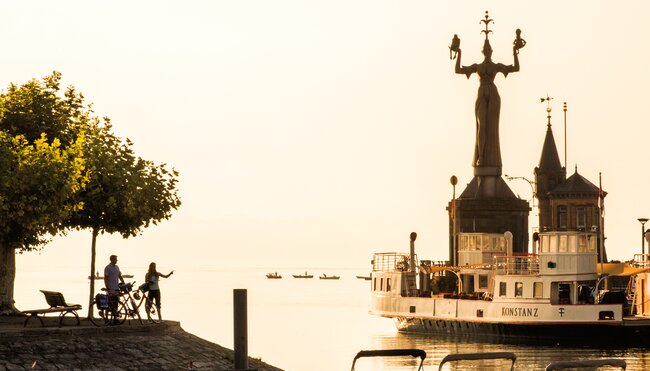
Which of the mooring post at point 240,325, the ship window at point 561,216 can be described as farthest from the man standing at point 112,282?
the ship window at point 561,216

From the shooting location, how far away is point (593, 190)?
5630 inches

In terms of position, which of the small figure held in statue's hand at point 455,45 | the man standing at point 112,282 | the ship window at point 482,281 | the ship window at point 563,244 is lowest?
the ship window at point 482,281

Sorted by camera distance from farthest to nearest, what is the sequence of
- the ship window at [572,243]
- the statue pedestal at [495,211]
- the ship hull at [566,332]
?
1. the statue pedestal at [495,211]
2. the ship window at [572,243]
3. the ship hull at [566,332]

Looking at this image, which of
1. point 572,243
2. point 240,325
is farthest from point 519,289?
point 240,325

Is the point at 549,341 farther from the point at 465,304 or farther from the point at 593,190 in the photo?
the point at 593,190

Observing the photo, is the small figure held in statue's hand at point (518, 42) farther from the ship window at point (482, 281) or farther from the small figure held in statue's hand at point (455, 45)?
the ship window at point (482, 281)

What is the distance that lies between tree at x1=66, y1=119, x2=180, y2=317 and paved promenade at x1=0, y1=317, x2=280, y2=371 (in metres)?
6.59

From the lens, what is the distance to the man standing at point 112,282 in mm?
36188

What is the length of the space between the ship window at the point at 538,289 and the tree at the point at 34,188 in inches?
1438

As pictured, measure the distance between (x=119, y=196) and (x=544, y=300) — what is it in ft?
112

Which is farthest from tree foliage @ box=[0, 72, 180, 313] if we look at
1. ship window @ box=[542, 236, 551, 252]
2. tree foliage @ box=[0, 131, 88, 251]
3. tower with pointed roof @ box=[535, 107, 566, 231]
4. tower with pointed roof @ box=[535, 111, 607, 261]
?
tower with pointed roof @ box=[535, 107, 566, 231]

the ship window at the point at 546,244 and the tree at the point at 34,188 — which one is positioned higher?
the tree at the point at 34,188

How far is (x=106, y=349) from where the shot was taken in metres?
32.5

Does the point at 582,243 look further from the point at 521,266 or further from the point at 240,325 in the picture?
the point at 240,325
